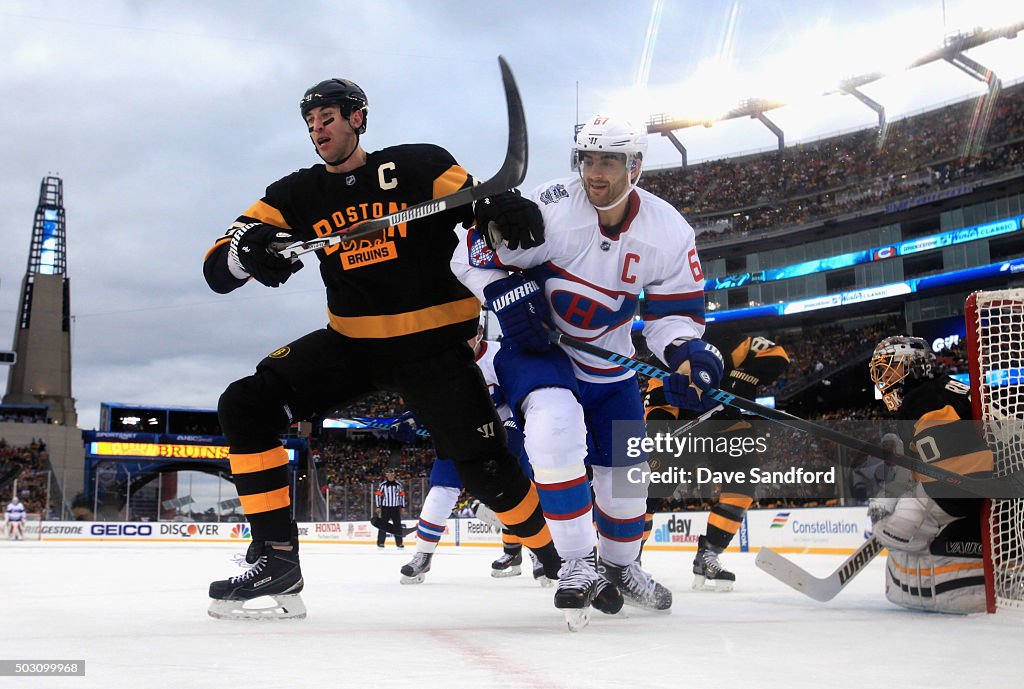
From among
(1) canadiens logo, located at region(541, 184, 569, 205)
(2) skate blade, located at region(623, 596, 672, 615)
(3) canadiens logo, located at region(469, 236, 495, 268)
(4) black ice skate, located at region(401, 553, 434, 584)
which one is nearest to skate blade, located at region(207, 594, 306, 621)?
(2) skate blade, located at region(623, 596, 672, 615)

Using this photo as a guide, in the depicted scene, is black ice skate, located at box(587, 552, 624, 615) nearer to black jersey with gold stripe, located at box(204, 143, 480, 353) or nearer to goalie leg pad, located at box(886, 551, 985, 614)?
black jersey with gold stripe, located at box(204, 143, 480, 353)

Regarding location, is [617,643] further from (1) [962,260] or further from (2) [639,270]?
(1) [962,260]

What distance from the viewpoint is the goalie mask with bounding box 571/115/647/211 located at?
128 inches

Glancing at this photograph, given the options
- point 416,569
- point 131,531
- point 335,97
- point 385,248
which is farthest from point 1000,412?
point 131,531

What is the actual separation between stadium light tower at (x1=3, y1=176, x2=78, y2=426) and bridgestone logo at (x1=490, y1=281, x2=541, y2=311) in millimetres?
45511

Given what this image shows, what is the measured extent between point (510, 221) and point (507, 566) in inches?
160

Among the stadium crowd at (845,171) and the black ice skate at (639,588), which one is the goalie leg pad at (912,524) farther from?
the stadium crowd at (845,171)

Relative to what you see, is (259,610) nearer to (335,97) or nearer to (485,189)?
(485,189)

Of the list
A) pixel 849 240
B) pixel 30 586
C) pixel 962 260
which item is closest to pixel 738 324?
pixel 849 240

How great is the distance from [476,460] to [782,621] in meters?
1.17

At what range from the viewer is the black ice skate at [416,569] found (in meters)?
5.82

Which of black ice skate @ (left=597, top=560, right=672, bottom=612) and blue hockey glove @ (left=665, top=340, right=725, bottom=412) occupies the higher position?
blue hockey glove @ (left=665, top=340, right=725, bottom=412)

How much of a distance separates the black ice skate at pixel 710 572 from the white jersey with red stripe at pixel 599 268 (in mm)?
2006

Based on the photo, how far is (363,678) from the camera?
1781 millimetres
